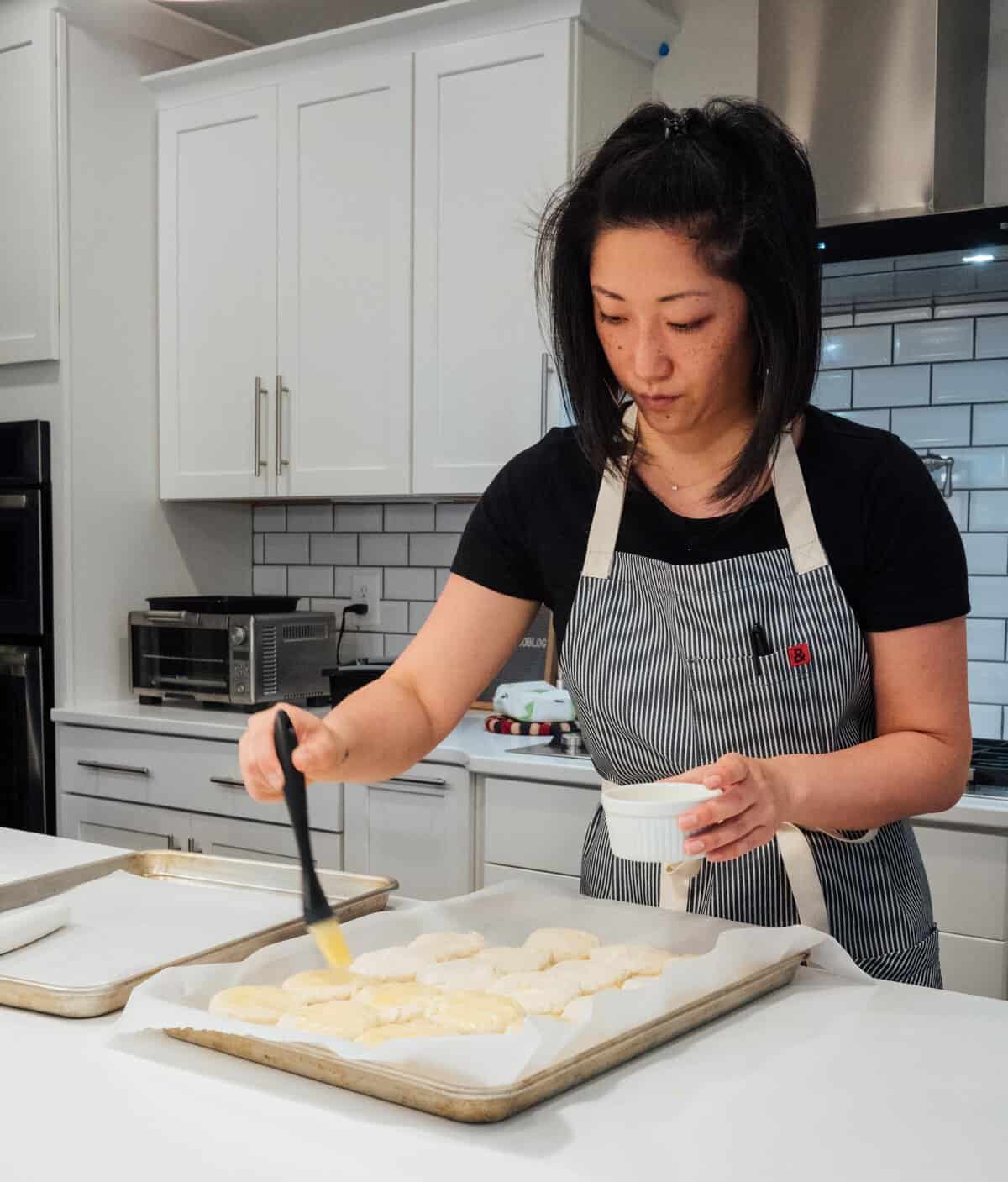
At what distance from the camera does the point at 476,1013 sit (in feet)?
3.26

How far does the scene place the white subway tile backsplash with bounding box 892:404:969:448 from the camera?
8.80 ft

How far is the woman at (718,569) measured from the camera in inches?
51.0

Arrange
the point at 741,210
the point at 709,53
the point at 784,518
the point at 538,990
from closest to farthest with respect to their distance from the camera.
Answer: the point at 538,990
the point at 741,210
the point at 784,518
the point at 709,53

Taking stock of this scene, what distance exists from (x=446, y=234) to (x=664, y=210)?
69.1 inches

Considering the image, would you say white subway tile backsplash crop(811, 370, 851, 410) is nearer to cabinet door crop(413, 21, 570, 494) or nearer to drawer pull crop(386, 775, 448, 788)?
cabinet door crop(413, 21, 570, 494)

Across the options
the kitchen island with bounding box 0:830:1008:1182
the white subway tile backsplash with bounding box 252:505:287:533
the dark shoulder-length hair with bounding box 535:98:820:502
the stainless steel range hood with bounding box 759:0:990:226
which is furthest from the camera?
the white subway tile backsplash with bounding box 252:505:287:533

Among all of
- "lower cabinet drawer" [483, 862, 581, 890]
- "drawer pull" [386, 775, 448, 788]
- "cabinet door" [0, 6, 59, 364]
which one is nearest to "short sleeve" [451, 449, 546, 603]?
"lower cabinet drawer" [483, 862, 581, 890]

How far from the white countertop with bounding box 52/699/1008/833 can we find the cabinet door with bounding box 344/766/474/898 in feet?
0.21

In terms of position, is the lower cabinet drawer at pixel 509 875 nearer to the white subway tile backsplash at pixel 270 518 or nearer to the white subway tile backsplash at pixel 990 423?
the white subway tile backsplash at pixel 990 423

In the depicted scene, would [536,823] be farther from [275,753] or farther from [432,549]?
[275,753]

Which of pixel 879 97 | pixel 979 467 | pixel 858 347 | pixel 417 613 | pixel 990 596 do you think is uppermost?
pixel 879 97

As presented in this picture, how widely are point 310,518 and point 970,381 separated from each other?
6.01 feet

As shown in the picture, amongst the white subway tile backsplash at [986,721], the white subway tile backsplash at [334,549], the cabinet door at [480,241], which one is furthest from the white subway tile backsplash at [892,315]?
the white subway tile backsplash at [334,549]

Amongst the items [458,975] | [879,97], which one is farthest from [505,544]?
[879,97]
